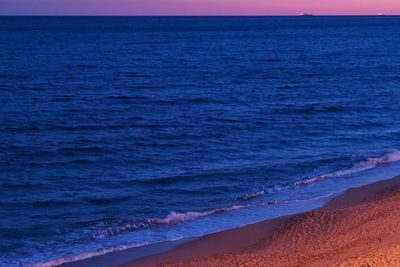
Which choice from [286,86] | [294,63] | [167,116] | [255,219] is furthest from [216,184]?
[294,63]

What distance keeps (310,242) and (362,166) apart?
8.85m

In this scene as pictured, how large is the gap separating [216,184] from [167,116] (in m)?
11.7

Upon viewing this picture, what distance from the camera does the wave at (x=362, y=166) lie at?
813 inches

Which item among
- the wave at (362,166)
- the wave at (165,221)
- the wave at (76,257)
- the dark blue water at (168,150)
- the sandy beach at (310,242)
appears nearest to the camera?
the sandy beach at (310,242)

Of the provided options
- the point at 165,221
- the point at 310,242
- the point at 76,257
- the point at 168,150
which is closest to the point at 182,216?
the point at 165,221

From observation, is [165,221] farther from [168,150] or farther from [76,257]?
[168,150]

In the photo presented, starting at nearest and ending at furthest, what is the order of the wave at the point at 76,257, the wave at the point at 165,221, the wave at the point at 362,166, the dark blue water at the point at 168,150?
the wave at the point at 76,257, the wave at the point at 165,221, the dark blue water at the point at 168,150, the wave at the point at 362,166

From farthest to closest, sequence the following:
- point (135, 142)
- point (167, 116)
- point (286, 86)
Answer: point (286, 86), point (167, 116), point (135, 142)

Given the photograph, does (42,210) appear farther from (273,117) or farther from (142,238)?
(273,117)

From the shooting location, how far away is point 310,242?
14.3 m

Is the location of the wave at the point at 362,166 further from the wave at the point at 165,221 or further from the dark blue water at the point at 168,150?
the wave at the point at 165,221

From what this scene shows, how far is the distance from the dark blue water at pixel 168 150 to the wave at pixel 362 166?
2.5 inches

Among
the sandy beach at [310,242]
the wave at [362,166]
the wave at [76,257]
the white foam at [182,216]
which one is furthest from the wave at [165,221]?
the wave at [362,166]

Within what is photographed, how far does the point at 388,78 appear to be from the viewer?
48938 mm
